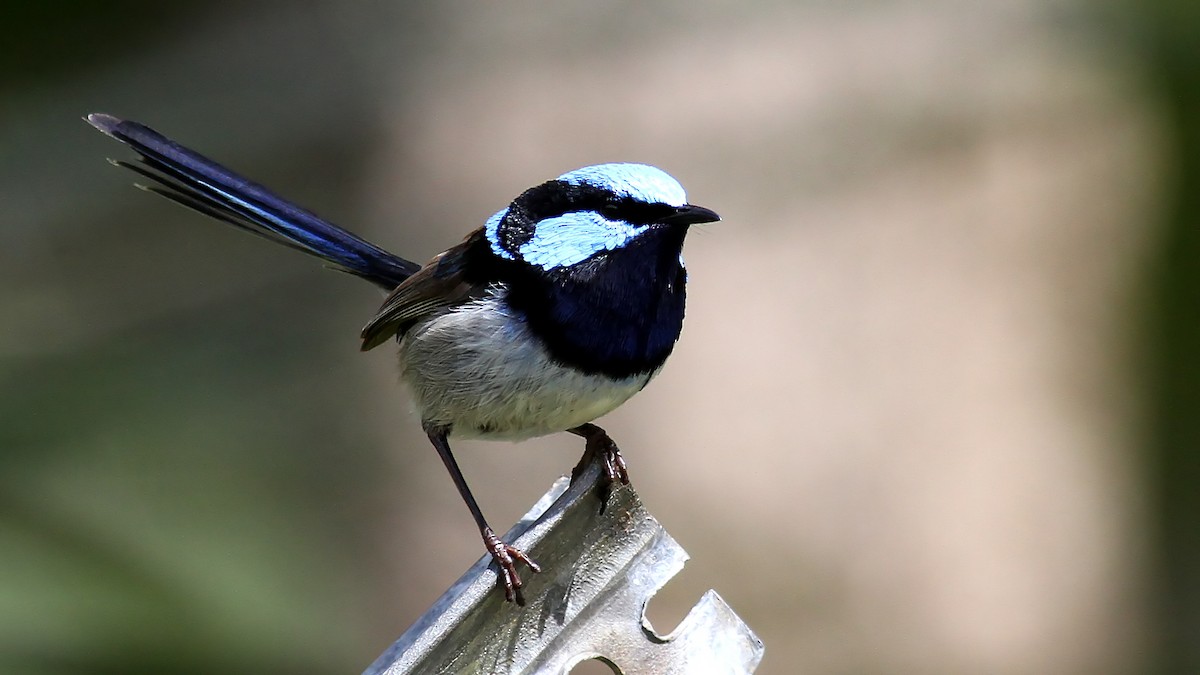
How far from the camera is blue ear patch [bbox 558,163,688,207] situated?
6.01 feet

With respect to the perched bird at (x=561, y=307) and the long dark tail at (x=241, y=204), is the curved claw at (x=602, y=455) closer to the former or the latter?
the perched bird at (x=561, y=307)

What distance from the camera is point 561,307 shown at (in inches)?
74.0

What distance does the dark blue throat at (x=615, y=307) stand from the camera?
73.0 inches

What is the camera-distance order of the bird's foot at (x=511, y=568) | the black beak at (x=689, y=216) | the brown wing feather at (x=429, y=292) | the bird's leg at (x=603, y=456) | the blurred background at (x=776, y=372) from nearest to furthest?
the bird's foot at (x=511, y=568) < the bird's leg at (x=603, y=456) < the black beak at (x=689, y=216) < the brown wing feather at (x=429, y=292) < the blurred background at (x=776, y=372)

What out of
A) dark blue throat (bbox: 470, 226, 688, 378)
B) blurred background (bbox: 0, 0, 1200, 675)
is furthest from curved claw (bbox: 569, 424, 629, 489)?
blurred background (bbox: 0, 0, 1200, 675)

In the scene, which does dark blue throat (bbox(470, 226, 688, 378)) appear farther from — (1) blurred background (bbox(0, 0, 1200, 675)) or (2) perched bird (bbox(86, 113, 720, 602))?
(1) blurred background (bbox(0, 0, 1200, 675))

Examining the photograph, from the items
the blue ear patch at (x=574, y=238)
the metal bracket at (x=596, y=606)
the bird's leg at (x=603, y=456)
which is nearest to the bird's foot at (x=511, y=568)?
the metal bracket at (x=596, y=606)

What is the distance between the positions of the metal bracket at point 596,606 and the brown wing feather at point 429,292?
2.20ft

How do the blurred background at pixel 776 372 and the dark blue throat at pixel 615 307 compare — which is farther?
the blurred background at pixel 776 372

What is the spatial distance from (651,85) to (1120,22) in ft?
5.14

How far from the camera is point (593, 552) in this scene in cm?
148

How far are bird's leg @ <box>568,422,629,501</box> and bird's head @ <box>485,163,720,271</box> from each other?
275 mm

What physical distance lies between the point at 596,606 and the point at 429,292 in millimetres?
876

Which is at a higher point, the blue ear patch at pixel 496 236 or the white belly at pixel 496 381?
the blue ear patch at pixel 496 236
